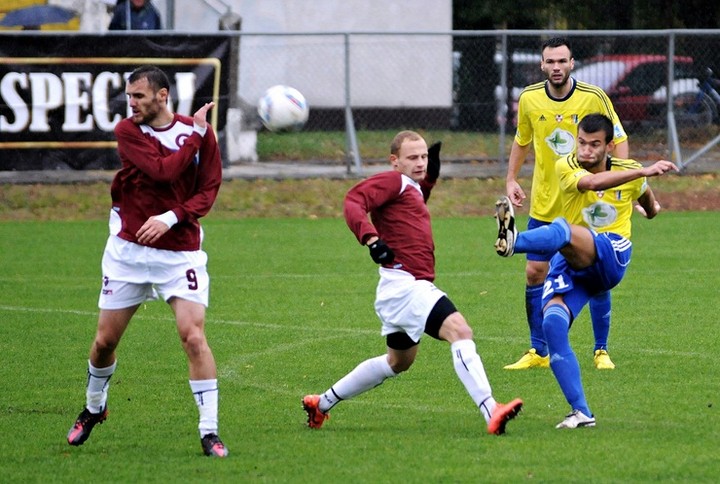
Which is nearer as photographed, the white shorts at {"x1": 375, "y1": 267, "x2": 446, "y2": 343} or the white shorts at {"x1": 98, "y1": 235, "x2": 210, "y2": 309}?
the white shorts at {"x1": 98, "y1": 235, "x2": 210, "y2": 309}

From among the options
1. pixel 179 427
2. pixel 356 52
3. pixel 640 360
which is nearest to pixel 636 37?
pixel 356 52

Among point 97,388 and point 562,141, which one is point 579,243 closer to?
point 562,141

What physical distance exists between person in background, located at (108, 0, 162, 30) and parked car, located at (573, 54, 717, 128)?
22.7ft

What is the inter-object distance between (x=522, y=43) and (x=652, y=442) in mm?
14733

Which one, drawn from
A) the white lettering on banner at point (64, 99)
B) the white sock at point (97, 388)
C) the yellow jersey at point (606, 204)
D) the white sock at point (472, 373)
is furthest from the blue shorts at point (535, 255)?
the white lettering on banner at point (64, 99)

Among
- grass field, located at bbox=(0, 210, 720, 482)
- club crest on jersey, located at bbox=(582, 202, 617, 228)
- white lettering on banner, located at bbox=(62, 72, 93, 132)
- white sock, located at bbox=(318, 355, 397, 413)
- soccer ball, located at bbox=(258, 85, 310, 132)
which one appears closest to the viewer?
grass field, located at bbox=(0, 210, 720, 482)

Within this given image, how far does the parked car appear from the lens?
19734 mm

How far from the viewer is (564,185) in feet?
24.6

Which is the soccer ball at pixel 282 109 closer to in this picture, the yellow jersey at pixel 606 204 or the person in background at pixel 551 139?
the person in background at pixel 551 139

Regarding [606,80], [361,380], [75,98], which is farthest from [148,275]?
[606,80]

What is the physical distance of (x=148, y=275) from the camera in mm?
6660

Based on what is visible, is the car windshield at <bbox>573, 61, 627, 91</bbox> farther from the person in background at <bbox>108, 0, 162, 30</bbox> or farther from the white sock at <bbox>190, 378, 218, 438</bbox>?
→ the white sock at <bbox>190, 378, 218, 438</bbox>

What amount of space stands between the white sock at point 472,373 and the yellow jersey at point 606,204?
1.44 metres

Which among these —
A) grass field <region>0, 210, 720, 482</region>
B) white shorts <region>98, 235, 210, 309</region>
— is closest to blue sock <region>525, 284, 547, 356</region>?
grass field <region>0, 210, 720, 482</region>
